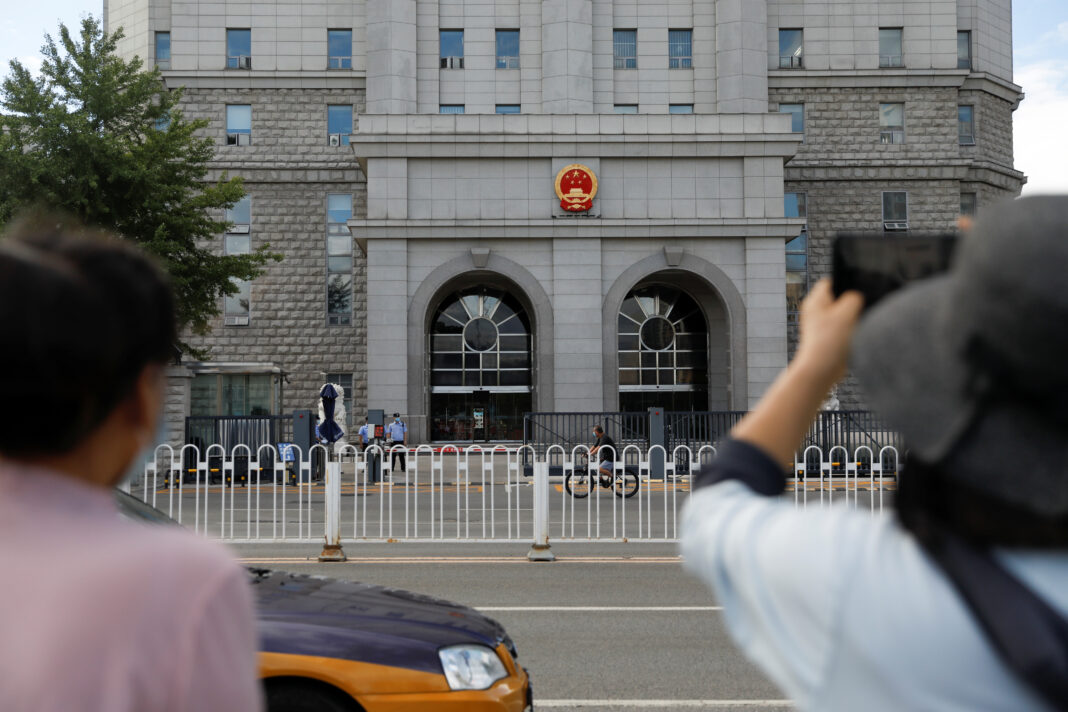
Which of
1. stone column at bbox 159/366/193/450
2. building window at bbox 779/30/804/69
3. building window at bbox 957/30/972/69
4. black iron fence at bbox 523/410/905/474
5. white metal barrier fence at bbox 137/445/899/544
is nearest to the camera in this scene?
white metal barrier fence at bbox 137/445/899/544

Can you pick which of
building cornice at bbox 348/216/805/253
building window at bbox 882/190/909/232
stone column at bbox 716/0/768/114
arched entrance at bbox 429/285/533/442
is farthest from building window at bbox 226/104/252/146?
building window at bbox 882/190/909/232

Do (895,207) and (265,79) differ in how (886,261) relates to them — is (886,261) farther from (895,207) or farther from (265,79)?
(895,207)

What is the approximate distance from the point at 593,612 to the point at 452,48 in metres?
34.3

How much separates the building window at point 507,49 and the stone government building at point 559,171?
3.3 inches

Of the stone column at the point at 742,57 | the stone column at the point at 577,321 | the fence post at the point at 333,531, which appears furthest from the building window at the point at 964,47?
the fence post at the point at 333,531

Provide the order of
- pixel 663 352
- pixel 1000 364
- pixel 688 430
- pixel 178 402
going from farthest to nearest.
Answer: pixel 663 352 < pixel 688 430 < pixel 178 402 < pixel 1000 364

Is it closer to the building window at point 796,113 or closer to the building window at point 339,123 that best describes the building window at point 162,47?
the building window at point 339,123

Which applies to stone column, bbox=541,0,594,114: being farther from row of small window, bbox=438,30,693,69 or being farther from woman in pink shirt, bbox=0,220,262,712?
woman in pink shirt, bbox=0,220,262,712

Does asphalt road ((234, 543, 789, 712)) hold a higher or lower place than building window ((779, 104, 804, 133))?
lower

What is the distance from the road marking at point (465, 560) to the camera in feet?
40.1

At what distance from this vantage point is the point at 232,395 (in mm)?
29859

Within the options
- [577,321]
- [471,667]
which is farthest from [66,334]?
[577,321]

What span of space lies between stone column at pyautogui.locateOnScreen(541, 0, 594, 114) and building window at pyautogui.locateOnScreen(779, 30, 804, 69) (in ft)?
27.5

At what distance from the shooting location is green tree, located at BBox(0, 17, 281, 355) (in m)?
23.8
